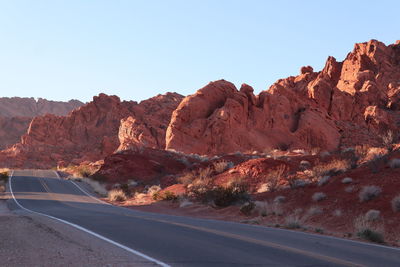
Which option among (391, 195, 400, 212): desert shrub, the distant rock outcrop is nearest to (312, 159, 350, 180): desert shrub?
(391, 195, 400, 212): desert shrub

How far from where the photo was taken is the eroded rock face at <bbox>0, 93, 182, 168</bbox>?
3546 inches

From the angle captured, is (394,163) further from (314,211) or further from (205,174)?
(205,174)

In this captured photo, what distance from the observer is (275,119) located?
59062 mm

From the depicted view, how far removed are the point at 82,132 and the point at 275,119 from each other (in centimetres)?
5996

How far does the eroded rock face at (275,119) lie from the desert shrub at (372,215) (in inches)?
1547

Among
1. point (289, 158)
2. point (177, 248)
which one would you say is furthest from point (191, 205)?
point (177, 248)

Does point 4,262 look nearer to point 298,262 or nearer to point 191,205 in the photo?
point 298,262

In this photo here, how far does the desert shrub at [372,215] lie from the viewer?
15219 mm

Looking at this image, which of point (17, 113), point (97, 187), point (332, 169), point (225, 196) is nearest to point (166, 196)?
point (225, 196)

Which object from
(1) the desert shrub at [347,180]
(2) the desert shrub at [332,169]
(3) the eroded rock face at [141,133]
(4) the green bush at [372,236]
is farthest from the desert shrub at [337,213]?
(3) the eroded rock face at [141,133]

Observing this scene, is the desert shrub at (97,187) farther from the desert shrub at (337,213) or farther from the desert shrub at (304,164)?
the desert shrub at (337,213)

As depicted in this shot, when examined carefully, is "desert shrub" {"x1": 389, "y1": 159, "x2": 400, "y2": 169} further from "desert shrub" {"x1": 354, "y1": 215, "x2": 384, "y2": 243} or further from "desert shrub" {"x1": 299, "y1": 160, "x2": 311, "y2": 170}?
"desert shrub" {"x1": 299, "y1": 160, "x2": 311, "y2": 170}

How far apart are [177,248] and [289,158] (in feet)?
87.5

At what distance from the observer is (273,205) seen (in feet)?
66.6
